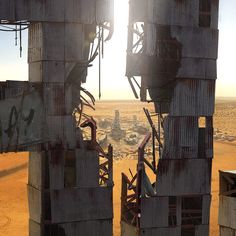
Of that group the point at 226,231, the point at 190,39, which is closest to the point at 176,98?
the point at 190,39

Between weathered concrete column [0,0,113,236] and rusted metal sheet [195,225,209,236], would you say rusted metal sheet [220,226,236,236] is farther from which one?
weathered concrete column [0,0,113,236]

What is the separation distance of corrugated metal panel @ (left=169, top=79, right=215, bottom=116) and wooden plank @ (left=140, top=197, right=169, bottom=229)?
390cm

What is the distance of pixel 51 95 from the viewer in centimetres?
1906

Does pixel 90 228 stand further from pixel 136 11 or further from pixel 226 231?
pixel 136 11

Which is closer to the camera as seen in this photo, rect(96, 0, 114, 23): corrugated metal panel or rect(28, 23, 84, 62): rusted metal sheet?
rect(28, 23, 84, 62): rusted metal sheet

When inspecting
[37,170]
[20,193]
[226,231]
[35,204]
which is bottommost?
[20,193]

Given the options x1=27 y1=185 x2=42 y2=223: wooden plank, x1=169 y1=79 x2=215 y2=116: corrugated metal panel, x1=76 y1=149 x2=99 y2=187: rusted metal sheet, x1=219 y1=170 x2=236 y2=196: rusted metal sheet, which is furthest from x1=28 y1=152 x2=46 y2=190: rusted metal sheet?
x1=219 y1=170 x2=236 y2=196: rusted metal sheet

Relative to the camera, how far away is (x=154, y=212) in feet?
67.0

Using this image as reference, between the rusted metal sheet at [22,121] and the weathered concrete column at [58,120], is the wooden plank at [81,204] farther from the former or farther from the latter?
the rusted metal sheet at [22,121]

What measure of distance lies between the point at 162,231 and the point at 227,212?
12.3ft

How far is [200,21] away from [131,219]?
963 cm

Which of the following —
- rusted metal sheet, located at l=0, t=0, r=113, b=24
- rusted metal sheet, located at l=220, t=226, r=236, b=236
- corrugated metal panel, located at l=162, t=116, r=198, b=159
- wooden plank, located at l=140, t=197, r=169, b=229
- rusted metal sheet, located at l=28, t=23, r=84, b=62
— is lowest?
rusted metal sheet, located at l=220, t=226, r=236, b=236

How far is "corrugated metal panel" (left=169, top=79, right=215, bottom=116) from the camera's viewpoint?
67.0 ft

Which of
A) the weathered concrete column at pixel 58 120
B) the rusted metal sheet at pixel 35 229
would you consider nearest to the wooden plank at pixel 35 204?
the weathered concrete column at pixel 58 120
